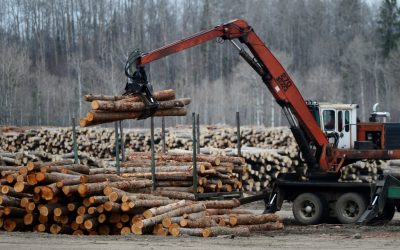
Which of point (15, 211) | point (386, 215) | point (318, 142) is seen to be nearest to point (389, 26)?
point (318, 142)

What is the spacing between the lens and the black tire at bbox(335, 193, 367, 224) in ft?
74.5

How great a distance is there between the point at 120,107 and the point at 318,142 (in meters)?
6.60

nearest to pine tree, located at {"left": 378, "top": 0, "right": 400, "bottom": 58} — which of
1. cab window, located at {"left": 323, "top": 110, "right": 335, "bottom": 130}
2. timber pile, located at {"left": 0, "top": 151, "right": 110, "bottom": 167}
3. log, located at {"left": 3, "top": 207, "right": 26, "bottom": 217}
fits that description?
timber pile, located at {"left": 0, "top": 151, "right": 110, "bottom": 167}

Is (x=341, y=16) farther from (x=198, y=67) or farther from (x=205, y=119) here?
(x=205, y=119)

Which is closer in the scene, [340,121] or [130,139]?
[340,121]

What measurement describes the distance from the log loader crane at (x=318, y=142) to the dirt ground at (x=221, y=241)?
9.66 ft

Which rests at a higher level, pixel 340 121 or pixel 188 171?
pixel 340 121

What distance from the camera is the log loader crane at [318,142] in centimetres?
2327

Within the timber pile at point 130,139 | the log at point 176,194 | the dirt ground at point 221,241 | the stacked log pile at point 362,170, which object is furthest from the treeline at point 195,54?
the dirt ground at point 221,241

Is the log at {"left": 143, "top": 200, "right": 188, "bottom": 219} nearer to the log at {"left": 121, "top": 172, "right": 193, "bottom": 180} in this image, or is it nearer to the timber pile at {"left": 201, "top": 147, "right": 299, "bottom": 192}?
the log at {"left": 121, "top": 172, "right": 193, "bottom": 180}

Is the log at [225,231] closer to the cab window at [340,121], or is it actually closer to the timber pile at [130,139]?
the cab window at [340,121]

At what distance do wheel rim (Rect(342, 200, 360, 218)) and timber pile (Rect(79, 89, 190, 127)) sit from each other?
5.14 meters

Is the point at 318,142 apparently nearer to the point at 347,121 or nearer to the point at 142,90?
the point at 347,121

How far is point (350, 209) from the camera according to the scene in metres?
23.0
